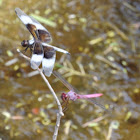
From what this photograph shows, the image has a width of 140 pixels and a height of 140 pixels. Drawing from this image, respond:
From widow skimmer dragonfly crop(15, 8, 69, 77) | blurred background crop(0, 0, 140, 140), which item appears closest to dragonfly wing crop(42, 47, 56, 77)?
widow skimmer dragonfly crop(15, 8, 69, 77)

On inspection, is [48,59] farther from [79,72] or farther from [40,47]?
[79,72]

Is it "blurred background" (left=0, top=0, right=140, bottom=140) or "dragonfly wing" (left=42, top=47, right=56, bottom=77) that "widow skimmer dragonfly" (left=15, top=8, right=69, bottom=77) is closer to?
"dragonfly wing" (left=42, top=47, right=56, bottom=77)

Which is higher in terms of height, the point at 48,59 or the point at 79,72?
the point at 48,59

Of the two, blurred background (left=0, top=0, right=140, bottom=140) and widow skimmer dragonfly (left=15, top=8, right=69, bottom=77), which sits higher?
widow skimmer dragonfly (left=15, top=8, right=69, bottom=77)

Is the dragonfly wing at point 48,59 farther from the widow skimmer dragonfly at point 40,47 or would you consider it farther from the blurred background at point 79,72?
the blurred background at point 79,72

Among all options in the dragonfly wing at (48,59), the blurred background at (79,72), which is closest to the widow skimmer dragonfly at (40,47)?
the dragonfly wing at (48,59)

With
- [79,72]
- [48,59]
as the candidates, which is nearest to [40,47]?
[48,59]
